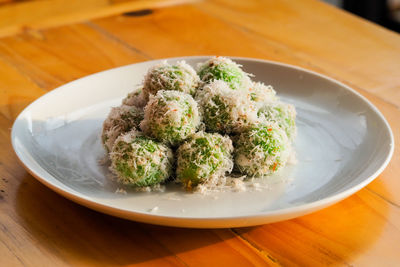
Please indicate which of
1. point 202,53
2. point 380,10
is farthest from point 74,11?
point 380,10

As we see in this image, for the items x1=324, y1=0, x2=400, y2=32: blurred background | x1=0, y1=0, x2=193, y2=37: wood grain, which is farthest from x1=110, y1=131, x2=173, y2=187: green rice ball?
x1=324, y1=0, x2=400, y2=32: blurred background

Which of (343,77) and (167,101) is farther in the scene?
(343,77)

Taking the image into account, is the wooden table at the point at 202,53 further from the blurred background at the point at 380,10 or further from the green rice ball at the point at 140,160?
the blurred background at the point at 380,10

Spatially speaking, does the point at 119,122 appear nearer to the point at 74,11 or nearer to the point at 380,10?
the point at 74,11

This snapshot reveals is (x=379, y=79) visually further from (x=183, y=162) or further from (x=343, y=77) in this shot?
(x=183, y=162)

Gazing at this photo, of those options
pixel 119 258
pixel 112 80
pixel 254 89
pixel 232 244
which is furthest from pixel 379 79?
pixel 119 258

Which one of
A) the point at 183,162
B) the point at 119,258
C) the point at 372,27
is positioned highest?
the point at 372,27

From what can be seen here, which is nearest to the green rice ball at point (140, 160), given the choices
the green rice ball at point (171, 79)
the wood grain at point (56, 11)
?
the green rice ball at point (171, 79)
